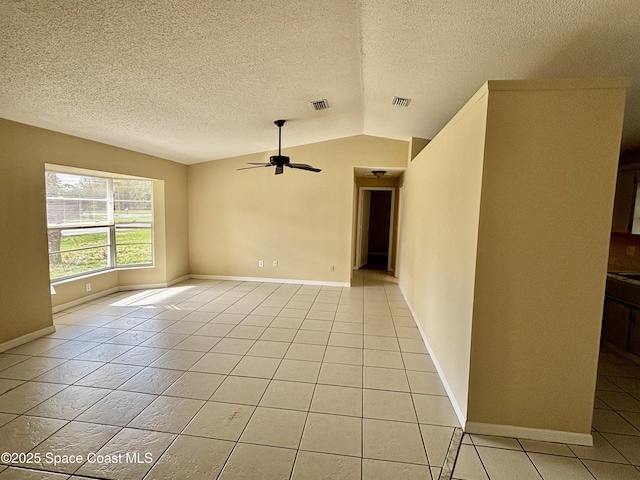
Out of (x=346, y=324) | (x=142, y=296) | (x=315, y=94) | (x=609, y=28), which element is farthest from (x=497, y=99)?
(x=142, y=296)

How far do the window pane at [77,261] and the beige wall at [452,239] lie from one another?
499cm

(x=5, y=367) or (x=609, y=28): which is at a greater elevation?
(x=609, y=28)

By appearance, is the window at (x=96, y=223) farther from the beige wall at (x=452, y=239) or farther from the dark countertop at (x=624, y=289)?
the dark countertop at (x=624, y=289)

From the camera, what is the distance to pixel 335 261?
6.01 m

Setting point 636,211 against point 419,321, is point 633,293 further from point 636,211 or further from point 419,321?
point 419,321

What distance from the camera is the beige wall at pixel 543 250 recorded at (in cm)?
182

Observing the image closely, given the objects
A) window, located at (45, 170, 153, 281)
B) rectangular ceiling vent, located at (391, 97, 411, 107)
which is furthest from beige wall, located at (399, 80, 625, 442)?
window, located at (45, 170, 153, 281)

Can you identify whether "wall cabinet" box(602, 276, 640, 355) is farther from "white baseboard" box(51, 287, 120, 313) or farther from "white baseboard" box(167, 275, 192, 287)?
"white baseboard" box(51, 287, 120, 313)

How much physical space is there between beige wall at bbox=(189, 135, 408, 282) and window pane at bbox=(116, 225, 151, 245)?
943mm

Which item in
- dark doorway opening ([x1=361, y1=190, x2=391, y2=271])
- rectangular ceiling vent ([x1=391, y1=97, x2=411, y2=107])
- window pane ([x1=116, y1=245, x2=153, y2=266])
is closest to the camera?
rectangular ceiling vent ([x1=391, y1=97, x2=411, y2=107])

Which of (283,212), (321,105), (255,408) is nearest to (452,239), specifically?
(255,408)

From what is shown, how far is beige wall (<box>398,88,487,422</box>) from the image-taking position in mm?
2064

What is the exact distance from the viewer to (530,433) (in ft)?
6.58

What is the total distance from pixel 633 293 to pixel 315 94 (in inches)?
153
